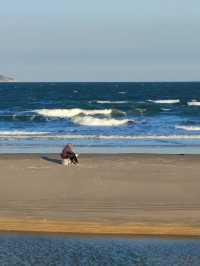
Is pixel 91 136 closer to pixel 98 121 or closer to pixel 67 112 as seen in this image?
pixel 98 121

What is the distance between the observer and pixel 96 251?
12.6 meters

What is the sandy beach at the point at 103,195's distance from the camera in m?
14.0

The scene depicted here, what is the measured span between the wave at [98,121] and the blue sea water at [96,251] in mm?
30727

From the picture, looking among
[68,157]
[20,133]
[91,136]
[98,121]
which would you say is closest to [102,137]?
[91,136]

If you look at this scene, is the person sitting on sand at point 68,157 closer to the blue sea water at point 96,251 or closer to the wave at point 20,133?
the blue sea water at point 96,251

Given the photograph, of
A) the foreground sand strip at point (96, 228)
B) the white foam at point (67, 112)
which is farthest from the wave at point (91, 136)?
the foreground sand strip at point (96, 228)

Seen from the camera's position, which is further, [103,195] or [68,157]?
[68,157]

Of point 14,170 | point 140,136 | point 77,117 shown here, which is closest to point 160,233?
point 14,170

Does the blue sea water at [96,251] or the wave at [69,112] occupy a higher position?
the wave at [69,112]

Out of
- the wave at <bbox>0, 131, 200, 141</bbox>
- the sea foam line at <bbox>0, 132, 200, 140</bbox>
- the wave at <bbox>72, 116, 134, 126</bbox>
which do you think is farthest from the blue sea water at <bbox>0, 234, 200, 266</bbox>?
the wave at <bbox>72, 116, 134, 126</bbox>

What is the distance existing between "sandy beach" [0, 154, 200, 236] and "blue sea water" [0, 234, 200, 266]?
0.43 m

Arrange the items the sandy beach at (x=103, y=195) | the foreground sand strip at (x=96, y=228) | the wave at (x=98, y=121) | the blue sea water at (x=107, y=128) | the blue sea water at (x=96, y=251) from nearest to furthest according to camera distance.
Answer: the blue sea water at (x=96, y=251) < the foreground sand strip at (x=96, y=228) < the sandy beach at (x=103, y=195) < the blue sea water at (x=107, y=128) < the wave at (x=98, y=121)

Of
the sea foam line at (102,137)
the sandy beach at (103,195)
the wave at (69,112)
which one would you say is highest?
the wave at (69,112)

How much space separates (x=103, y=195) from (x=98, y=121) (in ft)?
96.8
